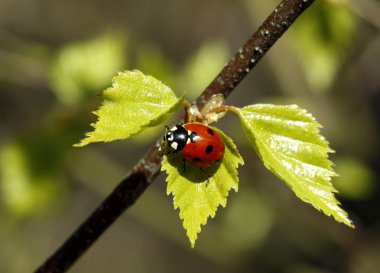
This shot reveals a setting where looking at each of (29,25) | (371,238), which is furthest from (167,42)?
(371,238)

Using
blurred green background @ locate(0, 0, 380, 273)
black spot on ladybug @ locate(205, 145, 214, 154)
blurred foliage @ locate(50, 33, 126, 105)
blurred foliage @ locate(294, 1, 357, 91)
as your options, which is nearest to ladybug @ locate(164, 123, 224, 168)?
black spot on ladybug @ locate(205, 145, 214, 154)

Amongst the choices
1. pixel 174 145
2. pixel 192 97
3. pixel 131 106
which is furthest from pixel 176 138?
pixel 192 97

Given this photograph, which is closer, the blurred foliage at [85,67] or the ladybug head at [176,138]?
the ladybug head at [176,138]

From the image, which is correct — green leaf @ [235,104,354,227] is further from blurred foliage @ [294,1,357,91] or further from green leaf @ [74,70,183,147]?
blurred foliage @ [294,1,357,91]

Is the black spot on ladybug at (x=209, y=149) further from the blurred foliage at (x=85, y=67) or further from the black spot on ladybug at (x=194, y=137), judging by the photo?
the blurred foliage at (x=85, y=67)

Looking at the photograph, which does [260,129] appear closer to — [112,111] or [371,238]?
[112,111]

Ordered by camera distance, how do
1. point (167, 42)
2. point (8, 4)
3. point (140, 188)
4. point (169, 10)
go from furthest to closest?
point (169, 10) → point (167, 42) → point (8, 4) → point (140, 188)

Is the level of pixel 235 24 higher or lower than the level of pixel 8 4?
higher

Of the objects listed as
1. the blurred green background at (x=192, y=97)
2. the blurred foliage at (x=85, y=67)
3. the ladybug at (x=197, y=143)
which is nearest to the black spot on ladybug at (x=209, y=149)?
the ladybug at (x=197, y=143)
